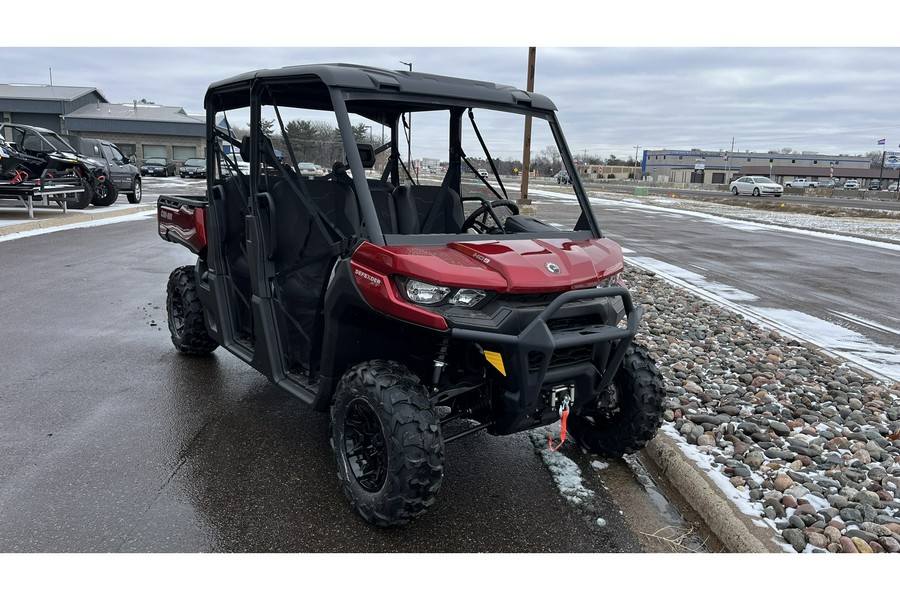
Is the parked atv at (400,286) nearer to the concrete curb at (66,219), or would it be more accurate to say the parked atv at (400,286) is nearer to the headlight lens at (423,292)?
the headlight lens at (423,292)

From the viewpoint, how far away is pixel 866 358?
6.22m

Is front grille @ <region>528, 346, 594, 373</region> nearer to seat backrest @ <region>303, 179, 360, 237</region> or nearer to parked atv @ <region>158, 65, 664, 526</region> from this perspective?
parked atv @ <region>158, 65, 664, 526</region>

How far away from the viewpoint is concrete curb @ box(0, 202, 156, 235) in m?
14.1

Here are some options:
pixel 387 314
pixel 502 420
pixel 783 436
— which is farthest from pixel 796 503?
pixel 387 314

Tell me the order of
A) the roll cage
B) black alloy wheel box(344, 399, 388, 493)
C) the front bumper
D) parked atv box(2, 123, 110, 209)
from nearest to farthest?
the front bumper
black alloy wheel box(344, 399, 388, 493)
the roll cage
parked atv box(2, 123, 110, 209)

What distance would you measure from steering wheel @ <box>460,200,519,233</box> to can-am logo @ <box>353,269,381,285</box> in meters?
1.38

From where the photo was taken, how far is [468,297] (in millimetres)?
3035

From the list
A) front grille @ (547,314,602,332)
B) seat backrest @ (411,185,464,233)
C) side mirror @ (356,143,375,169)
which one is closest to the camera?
front grille @ (547,314,602,332)

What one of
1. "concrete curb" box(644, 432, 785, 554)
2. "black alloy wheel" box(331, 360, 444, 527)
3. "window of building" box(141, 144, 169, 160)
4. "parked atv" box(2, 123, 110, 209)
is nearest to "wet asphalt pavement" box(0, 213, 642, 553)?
"black alloy wheel" box(331, 360, 444, 527)

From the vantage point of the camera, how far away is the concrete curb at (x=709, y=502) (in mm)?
3094

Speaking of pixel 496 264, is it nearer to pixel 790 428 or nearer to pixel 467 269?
pixel 467 269

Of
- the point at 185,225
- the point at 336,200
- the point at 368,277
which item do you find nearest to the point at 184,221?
the point at 185,225

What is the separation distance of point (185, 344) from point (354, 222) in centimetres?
279

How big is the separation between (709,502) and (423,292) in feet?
6.21
